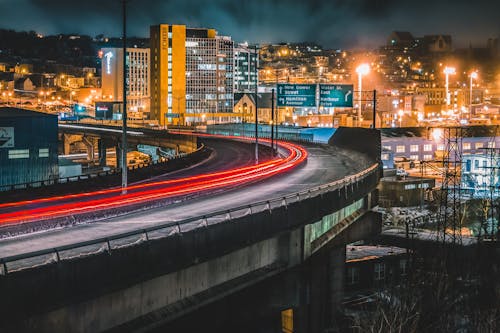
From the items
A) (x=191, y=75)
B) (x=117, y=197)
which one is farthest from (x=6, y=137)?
(x=191, y=75)

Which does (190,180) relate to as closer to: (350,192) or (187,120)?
(350,192)

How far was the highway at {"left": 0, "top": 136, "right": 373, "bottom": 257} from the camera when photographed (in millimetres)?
19378

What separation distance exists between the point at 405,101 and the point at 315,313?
14296 cm

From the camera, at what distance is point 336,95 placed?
201 feet

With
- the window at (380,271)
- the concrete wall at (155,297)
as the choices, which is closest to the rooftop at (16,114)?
the window at (380,271)

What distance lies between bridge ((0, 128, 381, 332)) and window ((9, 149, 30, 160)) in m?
18.6

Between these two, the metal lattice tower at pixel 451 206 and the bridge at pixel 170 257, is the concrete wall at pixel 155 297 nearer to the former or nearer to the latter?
the bridge at pixel 170 257

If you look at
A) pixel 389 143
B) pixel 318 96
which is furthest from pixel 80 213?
pixel 389 143

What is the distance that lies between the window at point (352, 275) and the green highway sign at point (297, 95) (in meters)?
20.4

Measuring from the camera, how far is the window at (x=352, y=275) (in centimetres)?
4488

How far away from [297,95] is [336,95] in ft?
12.2

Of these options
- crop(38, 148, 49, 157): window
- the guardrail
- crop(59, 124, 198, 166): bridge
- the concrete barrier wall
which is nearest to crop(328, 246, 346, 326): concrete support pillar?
the guardrail

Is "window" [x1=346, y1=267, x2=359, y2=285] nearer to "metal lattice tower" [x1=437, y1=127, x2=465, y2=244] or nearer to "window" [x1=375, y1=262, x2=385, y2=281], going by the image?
"window" [x1=375, y1=262, x2=385, y2=281]

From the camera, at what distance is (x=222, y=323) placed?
70.1 feet
